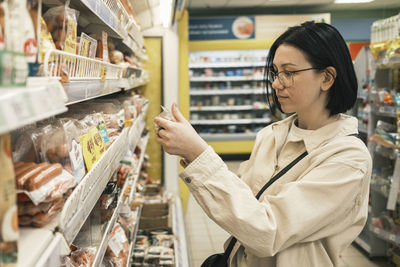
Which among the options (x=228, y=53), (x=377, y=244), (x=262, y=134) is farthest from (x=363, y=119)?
(x=228, y=53)

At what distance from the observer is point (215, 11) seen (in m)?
10.1

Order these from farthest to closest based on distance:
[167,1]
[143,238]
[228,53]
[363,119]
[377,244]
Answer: [228,53], [363,119], [377,244], [143,238], [167,1]

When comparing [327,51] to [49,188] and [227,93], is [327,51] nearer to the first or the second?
[49,188]

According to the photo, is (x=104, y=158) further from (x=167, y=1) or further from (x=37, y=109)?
(x=167, y=1)

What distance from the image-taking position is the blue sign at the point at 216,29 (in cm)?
759

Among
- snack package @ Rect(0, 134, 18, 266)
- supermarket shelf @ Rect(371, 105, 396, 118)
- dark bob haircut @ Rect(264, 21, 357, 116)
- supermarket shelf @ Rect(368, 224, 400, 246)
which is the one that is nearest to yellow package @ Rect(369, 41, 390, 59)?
supermarket shelf @ Rect(371, 105, 396, 118)

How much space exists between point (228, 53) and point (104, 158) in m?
8.53

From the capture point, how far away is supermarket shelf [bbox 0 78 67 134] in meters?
0.51

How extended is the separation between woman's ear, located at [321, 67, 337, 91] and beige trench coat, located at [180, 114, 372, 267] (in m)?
0.14

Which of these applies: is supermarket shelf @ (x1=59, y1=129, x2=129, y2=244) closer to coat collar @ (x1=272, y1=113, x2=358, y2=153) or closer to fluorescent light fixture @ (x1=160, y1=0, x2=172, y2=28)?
coat collar @ (x1=272, y1=113, x2=358, y2=153)

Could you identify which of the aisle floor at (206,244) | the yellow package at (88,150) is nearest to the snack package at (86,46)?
the yellow package at (88,150)

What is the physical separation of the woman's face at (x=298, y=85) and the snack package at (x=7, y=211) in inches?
40.5

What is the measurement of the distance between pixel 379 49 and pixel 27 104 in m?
3.86

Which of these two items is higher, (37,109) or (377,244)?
(37,109)
